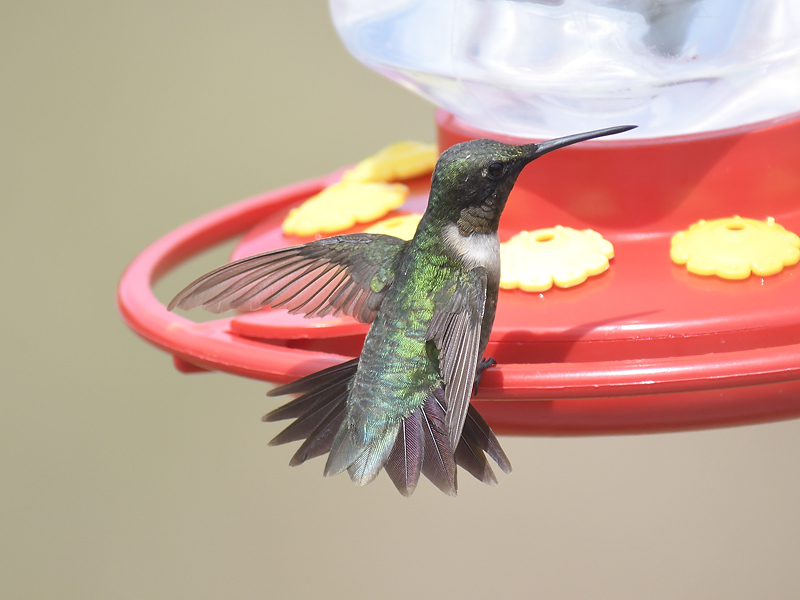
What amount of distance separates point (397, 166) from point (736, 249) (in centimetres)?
→ 94

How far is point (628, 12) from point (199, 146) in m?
5.90

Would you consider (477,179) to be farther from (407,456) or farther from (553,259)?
(407,456)

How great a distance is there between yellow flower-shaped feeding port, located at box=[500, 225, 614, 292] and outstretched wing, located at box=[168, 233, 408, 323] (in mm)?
216

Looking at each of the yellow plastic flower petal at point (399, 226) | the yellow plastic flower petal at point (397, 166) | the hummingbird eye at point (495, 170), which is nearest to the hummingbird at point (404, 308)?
the hummingbird eye at point (495, 170)

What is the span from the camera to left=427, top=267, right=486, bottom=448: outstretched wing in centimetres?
150

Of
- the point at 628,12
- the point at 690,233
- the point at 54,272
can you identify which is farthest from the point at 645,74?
the point at 54,272

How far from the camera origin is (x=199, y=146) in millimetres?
7703

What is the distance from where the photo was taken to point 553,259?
1.87 m

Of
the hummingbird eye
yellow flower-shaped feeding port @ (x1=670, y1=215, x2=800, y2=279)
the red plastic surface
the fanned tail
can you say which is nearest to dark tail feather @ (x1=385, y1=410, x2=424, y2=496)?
the fanned tail

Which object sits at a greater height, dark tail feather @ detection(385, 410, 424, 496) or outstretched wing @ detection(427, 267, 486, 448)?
outstretched wing @ detection(427, 267, 486, 448)

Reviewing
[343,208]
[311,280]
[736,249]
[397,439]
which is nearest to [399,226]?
[343,208]

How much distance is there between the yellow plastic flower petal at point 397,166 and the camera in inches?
99.0

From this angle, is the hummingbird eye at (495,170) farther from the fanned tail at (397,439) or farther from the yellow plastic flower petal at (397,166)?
the yellow plastic flower petal at (397,166)

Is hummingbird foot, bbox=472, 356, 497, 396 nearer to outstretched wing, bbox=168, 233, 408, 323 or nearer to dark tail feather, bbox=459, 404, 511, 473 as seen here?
dark tail feather, bbox=459, 404, 511, 473
